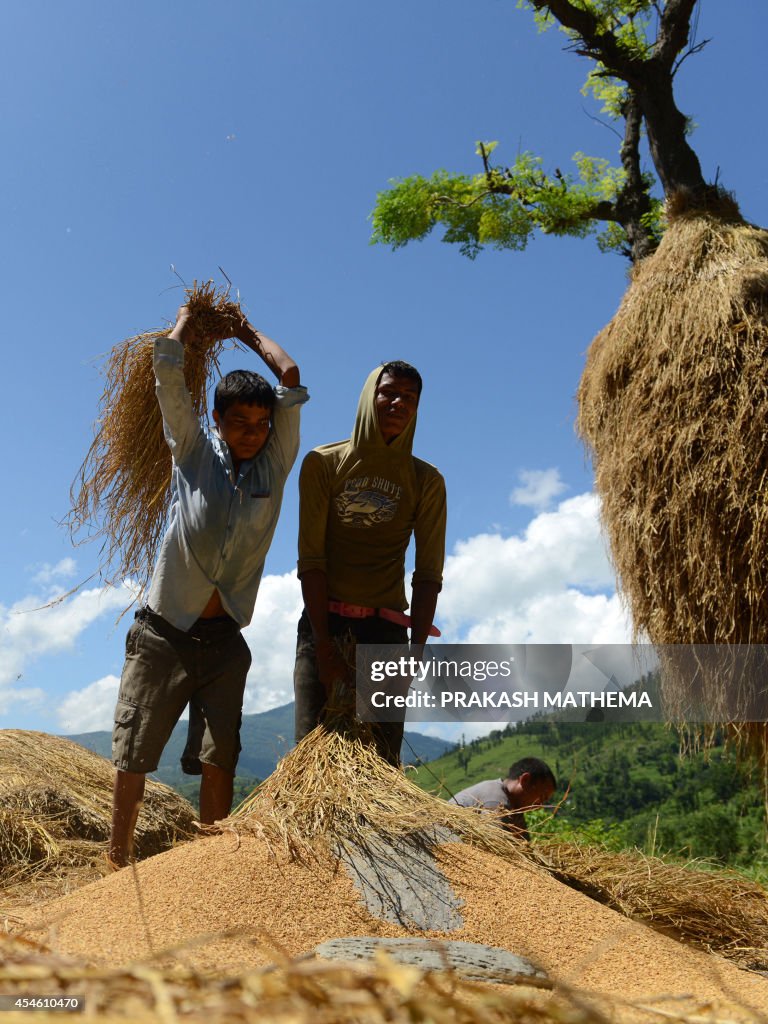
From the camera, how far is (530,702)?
3332 mm

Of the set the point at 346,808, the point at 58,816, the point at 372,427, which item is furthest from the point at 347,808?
the point at 58,816

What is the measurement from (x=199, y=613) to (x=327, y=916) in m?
1.12

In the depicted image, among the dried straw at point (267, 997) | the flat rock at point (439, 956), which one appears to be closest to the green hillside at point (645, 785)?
the flat rock at point (439, 956)

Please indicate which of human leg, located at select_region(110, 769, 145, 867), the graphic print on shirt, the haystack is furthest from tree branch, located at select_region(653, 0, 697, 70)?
human leg, located at select_region(110, 769, 145, 867)

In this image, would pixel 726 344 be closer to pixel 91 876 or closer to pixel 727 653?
pixel 727 653

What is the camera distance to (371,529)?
3008 millimetres

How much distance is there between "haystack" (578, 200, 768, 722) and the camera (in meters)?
3.01

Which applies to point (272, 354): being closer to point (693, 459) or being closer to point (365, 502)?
point (365, 502)

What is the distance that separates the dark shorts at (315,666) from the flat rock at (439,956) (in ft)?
3.49

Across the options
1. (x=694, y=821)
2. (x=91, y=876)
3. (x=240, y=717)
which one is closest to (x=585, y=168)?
(x=240, y=717)

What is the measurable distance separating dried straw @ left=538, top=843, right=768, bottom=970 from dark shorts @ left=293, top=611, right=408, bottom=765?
611mm

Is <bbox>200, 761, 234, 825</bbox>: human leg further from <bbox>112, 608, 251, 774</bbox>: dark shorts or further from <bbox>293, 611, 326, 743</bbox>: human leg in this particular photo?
<bbox>293, 611, 326, 743</bbox>: human leg

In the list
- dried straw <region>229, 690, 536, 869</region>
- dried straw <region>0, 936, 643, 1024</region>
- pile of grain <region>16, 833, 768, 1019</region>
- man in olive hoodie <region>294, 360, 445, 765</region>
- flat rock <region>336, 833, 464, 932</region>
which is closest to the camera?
dried straw <region>0, 936, 643, 1024</region>

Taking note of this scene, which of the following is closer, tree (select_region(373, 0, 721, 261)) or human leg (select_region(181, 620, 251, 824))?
human leg (select_region(181, 620, 251, 824))
